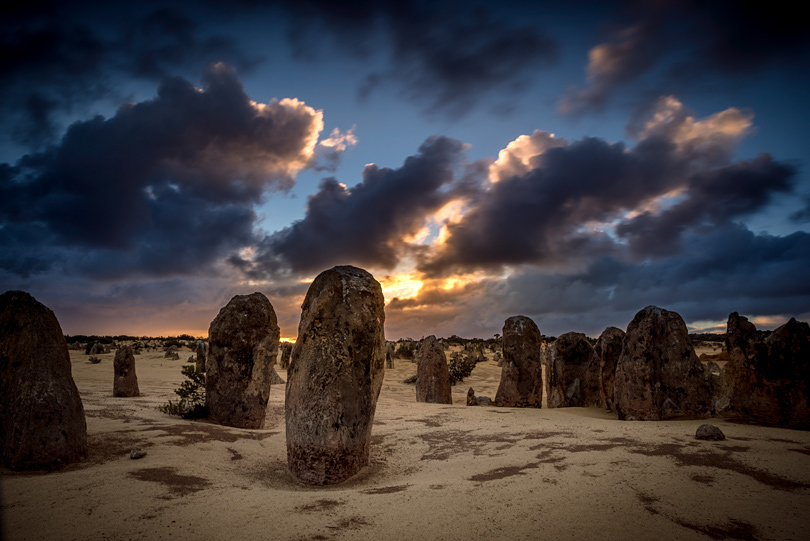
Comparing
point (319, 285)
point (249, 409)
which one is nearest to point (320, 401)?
point (319, 285)

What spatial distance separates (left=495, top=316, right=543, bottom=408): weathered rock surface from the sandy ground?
15.5 feet

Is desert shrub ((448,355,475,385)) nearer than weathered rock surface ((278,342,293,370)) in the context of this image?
Yes

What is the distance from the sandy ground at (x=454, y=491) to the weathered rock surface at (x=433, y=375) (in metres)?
6.54

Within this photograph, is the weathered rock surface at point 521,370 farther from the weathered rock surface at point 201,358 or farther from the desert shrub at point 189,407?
the weathered rock surface at point 201,358

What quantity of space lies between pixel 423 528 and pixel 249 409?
6.16 metres

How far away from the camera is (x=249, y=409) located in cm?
825

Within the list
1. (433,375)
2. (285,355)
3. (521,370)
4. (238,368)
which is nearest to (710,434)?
(521,370)

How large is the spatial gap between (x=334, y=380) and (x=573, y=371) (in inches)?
344

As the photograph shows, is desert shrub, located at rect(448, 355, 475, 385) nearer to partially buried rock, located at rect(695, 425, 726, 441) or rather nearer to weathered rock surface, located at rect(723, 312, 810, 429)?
weathered rock surface, located at rect(723, 312, 810, 429)

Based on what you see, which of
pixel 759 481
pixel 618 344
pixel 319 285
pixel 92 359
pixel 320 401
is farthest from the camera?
pixel 92 359

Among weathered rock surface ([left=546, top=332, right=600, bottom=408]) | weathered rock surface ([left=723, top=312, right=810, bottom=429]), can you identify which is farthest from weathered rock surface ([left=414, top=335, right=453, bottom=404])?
weathered rock surface ([left=723, top=312, right=810, bottom=429])

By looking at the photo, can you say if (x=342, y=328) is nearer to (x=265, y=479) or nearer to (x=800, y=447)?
(x=265, y=479)

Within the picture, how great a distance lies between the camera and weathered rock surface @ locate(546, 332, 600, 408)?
37.0 feet

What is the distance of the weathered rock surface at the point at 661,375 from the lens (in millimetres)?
7410
